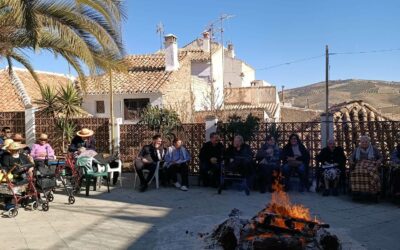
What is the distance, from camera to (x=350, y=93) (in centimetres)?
5731

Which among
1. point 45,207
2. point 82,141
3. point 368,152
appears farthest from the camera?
point 82,141

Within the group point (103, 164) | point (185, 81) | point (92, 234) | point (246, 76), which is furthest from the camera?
point (246, 76)

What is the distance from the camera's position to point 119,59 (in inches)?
418

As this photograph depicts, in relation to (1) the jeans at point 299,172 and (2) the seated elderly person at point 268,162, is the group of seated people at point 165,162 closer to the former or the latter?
(2) the seated elderly person at point 268,162

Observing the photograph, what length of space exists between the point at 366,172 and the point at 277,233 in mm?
4274

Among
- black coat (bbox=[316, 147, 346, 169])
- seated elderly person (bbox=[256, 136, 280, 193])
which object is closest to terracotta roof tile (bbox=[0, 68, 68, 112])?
seated elderly person (bbox=[256, 136, 280, 193])

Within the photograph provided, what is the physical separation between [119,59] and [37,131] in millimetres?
6441

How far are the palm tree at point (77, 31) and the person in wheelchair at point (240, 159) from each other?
10.8ft

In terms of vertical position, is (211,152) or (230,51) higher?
(230,51)

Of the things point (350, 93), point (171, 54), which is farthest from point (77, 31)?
point (350, 93)

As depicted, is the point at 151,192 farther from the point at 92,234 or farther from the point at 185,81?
the point at 185,81

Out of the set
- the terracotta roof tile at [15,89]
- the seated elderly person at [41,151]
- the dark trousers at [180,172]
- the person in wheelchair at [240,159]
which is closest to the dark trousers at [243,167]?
the person in wheelchair at [240,159]

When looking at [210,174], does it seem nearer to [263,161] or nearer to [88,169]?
[263,161]

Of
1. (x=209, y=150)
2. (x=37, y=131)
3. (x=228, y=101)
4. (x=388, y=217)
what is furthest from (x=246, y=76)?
(x=388, y=217)
